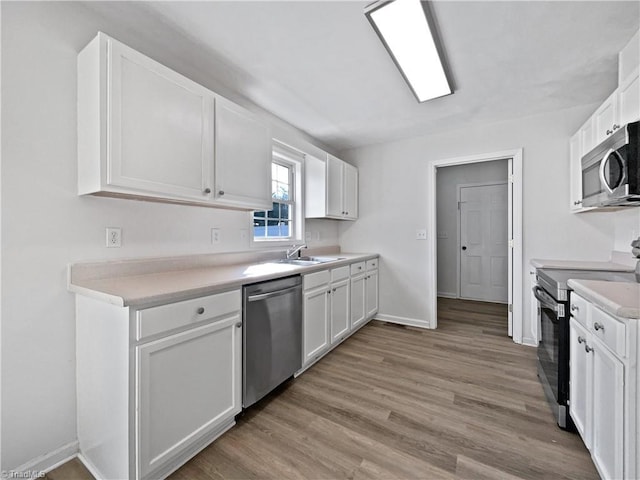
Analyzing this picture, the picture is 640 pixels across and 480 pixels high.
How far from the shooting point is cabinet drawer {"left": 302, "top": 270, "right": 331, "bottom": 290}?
229 centimetres

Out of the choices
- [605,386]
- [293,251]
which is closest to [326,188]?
[293,251]

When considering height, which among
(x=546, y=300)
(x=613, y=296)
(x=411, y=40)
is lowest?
(x=546, y=300)

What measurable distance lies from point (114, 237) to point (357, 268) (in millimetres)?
2290

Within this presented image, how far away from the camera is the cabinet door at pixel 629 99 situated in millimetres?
1649

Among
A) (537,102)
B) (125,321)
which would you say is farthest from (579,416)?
(537,102)

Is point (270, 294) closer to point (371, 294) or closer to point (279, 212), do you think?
point (279, 212)

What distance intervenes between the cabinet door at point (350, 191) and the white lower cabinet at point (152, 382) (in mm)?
2385

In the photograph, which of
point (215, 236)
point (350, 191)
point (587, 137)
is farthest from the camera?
point (350, 191)

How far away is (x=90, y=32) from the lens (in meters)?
1.59

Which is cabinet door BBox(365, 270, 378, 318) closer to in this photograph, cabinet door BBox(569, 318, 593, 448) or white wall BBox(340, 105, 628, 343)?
white wall BBox(340, 105, 628, 343)

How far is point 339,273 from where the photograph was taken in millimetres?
2830

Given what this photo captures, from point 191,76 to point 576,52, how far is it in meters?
2.74

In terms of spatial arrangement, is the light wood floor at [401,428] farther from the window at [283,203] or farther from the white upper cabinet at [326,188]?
the white upper cabinet at [326,188]

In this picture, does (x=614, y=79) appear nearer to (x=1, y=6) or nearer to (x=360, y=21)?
(x=360, y=21)
